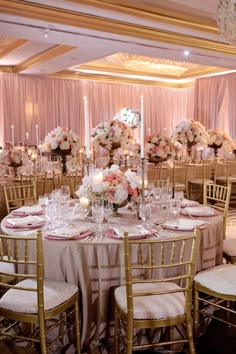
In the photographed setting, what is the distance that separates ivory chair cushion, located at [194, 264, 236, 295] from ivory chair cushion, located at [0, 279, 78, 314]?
87 centimetres

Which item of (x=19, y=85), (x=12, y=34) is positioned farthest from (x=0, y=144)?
(x=12, y=34)

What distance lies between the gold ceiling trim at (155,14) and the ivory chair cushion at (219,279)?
3398 millimetres

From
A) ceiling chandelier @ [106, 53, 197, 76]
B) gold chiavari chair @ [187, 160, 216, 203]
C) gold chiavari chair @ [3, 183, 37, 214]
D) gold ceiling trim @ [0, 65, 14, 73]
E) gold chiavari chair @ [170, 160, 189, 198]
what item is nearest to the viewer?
gold chiavari chair @ [3, 183, 37, 214]

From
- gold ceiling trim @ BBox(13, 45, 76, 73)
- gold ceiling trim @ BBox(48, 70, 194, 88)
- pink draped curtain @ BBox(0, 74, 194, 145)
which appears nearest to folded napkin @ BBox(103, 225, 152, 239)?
gold ceiling trim @ BBox(13, 45, 76, 73)

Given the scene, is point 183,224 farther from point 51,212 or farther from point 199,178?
point 199,178

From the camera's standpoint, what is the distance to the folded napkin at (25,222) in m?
2.94

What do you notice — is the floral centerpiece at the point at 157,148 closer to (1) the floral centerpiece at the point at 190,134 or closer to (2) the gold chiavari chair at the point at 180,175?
(2) the gold chiavari chair at the point at 180,175

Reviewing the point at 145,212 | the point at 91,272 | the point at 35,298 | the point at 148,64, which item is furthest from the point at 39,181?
the point at 148,64

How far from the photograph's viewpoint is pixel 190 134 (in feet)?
21.1

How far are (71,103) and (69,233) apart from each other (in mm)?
8451

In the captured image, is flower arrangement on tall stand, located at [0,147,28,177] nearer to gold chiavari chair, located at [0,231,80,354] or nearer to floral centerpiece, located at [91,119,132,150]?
floral centerpiece, located at [91,119,132,150]

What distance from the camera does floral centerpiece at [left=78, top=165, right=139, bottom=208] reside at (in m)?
2.93

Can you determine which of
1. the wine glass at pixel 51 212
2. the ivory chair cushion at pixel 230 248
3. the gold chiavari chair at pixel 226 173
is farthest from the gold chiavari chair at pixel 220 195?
the gold chiavari chair at pixel 226 173

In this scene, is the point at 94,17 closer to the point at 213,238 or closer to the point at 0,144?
the point at 213,238
